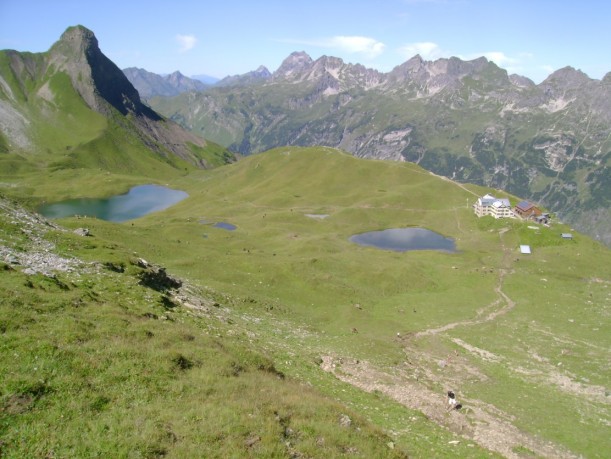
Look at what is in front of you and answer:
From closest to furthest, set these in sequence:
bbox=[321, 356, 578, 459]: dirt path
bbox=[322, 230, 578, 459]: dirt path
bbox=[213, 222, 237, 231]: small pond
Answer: bbox=[321, 356, 578, 459]: dirt path < bbox=[322, 230, 578, 459]: dirt path < bbox=[213, 222, 237, 231]: small pond

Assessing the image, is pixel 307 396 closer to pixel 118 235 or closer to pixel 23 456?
pixel 23 456

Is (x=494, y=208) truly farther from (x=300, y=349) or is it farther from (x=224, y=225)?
(x=300, y=349)

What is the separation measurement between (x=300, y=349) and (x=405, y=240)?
299 ft

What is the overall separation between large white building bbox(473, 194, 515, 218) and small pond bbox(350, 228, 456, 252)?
23539 millimetres

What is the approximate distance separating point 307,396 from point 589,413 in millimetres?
30230

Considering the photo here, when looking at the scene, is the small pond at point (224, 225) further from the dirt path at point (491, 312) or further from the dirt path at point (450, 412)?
the dirt path at point (450, 412)

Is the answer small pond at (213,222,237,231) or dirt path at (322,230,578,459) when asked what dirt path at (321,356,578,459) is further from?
small pond at (213,222,237,231)

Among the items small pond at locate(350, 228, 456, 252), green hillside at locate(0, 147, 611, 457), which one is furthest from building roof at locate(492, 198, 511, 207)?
green hillside at locate(0, 147, 611, 457)

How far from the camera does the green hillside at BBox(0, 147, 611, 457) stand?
18781 mm

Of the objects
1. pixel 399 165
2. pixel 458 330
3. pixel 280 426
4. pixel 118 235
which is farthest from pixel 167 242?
pixel 399 165

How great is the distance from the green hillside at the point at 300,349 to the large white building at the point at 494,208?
31.7 meters

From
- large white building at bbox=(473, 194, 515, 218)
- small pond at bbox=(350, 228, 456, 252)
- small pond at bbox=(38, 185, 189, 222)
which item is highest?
large white building at bbox=(473, 194, 515, 218)

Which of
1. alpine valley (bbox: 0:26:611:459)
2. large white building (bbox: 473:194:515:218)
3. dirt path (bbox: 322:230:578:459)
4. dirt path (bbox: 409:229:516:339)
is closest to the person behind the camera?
alpine valley (bbox: 0:26:611:459)

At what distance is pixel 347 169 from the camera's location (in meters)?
198
